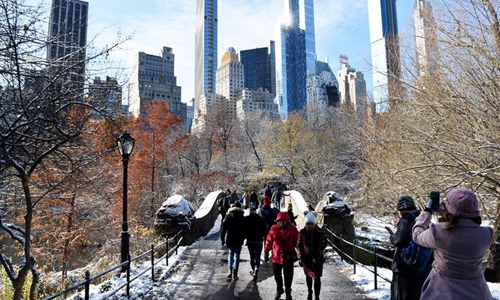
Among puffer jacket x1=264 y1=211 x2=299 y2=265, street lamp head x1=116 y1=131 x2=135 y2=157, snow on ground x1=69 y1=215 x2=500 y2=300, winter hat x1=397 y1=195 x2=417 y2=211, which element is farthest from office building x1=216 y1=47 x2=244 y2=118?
winter hat x1=397 y1=195 x2=417 y2=211

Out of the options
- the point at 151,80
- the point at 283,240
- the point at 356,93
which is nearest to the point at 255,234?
the point at 283,240

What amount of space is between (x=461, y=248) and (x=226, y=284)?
595 cm

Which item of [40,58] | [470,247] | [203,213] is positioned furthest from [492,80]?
[203,213]

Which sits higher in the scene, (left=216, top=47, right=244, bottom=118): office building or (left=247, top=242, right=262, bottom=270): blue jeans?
(left=216, top=47, right=244, bottom=118): office building

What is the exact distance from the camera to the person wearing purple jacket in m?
2.62

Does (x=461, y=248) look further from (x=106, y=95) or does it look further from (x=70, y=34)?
(x=70, y=34)

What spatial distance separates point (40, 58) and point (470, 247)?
664 cm

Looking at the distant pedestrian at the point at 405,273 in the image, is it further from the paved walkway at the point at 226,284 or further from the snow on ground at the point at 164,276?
the paved walkway at the point at 226,284

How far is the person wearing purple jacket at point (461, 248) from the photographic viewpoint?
2.62 m

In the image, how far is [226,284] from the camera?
25.2 ft

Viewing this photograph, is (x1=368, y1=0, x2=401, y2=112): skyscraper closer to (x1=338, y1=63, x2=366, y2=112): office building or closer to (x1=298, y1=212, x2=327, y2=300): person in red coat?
(x1=338, y1=63, x2=366, y2=112): office building

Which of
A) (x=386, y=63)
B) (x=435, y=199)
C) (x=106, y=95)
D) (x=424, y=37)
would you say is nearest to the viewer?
(x=435, y=199)

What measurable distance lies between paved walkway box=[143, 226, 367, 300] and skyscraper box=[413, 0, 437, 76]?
6506 millimetres

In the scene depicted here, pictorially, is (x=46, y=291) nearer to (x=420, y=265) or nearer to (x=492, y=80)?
(x=420, y=265)
